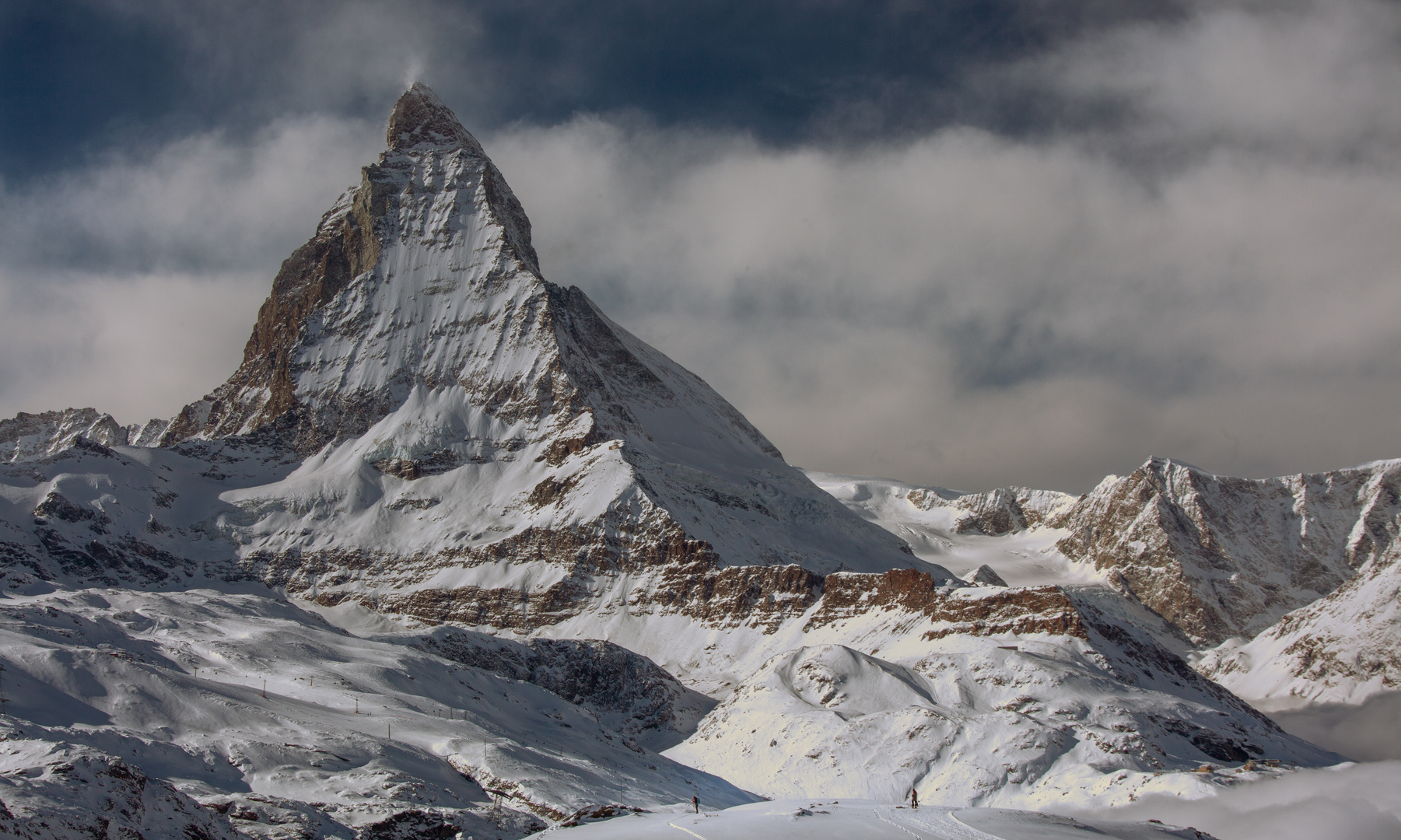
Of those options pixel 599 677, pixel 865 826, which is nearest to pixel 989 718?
pixel 865 826

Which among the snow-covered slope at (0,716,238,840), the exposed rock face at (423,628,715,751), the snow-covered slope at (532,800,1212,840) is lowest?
the snow-covered slope at (0,716,238,840)

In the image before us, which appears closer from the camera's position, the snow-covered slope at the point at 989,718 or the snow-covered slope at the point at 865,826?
the snow-covered slope at the point at 865,826

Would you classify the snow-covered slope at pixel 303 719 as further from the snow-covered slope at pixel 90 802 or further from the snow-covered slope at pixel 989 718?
the snow-covered slope at pixel 90 802

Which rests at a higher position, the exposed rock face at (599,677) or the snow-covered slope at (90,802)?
the exposed rock face at (599,677)

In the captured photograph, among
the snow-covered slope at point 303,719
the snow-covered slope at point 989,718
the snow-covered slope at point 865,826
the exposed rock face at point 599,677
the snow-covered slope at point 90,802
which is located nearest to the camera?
the snow-covered slope at point 90,802

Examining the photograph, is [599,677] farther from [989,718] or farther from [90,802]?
[90,802]

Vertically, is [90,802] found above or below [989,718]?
below

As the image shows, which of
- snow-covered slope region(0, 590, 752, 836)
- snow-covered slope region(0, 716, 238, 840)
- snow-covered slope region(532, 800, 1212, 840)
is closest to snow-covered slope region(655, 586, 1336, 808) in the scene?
snow-covered slope region(0, 590, 752, 836)

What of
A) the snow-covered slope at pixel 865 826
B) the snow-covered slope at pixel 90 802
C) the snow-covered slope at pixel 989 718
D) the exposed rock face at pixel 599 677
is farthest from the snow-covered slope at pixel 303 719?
the snow-covered slope at pixel 865 826

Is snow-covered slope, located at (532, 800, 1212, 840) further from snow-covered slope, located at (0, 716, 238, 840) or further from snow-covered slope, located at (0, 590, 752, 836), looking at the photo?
snow-covered slope, located at (0, 590, 752, 836)

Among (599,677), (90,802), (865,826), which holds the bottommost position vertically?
(90,802)

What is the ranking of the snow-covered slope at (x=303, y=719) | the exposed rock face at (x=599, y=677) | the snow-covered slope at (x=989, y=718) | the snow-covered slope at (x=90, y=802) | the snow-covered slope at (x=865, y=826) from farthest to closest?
the exposed rock face at (x=599, y=677) → the snow-covered slope at (x=989, y=718) → the snow-covered slope at (x=303, y=719) → the snow-covered slope at (x=865, y=826) → the snow-covered slope at (x=90, y=802)

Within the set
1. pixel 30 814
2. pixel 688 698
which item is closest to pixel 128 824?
pixel 30 814

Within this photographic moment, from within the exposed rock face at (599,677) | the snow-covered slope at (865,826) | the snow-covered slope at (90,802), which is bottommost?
the snow-covered slope at (90,802)
